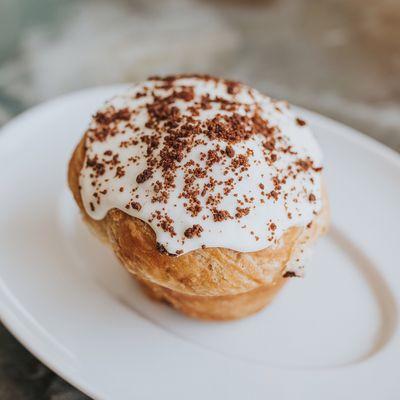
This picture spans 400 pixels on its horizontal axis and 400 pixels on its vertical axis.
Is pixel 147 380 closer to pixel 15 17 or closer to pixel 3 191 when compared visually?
pixel 3 191

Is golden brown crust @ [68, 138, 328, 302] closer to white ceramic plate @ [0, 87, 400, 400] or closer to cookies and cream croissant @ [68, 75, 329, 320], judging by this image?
cookies and cream croissant @ [68, 75, 329, 320]

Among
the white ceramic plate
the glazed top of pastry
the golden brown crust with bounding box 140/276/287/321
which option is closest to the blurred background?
the white ceramic plate

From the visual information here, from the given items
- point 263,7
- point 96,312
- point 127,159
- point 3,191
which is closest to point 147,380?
point 96,312

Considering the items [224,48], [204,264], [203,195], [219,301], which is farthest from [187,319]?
[224,48]

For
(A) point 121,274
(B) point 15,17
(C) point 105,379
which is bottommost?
(C) point 105,379

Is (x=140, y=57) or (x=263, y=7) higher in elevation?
(x=263, y=7)

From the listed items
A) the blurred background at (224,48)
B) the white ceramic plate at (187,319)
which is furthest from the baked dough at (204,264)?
the blurred background at (224,48)

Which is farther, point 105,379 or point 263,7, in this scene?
point 263,7
